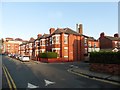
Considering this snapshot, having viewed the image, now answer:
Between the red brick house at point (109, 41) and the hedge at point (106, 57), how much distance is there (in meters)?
35.4

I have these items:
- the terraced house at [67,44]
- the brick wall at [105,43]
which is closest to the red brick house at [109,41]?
the brick wall at [105,43]

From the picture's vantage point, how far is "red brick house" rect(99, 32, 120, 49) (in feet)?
179

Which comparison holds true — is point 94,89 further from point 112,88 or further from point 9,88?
point 9,88

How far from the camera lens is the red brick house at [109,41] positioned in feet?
179

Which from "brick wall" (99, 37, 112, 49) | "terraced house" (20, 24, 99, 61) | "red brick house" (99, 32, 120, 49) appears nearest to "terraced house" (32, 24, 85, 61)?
"terraced house" (20, 24, 99, 61)

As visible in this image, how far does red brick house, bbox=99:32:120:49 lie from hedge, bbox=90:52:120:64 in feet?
116

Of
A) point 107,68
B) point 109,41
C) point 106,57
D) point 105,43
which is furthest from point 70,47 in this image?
point 107,68

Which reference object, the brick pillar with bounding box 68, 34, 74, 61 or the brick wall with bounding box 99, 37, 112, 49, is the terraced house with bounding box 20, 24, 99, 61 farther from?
the brick wall with bounding box 99, 37, 112, 49

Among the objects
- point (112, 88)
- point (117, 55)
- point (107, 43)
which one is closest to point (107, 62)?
point (117, 55)

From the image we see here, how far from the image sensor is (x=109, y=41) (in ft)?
183

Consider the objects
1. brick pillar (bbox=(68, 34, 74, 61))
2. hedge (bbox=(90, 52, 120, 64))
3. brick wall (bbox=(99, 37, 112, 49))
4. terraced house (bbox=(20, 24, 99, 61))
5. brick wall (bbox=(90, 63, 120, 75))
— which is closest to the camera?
brick wall (bbox=(90, 63, 120, 75))

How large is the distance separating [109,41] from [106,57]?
1523 inches

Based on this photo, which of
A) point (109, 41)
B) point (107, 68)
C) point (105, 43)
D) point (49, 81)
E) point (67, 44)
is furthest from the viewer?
point (105, 43)

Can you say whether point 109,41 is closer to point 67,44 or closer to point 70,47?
point 70,47
